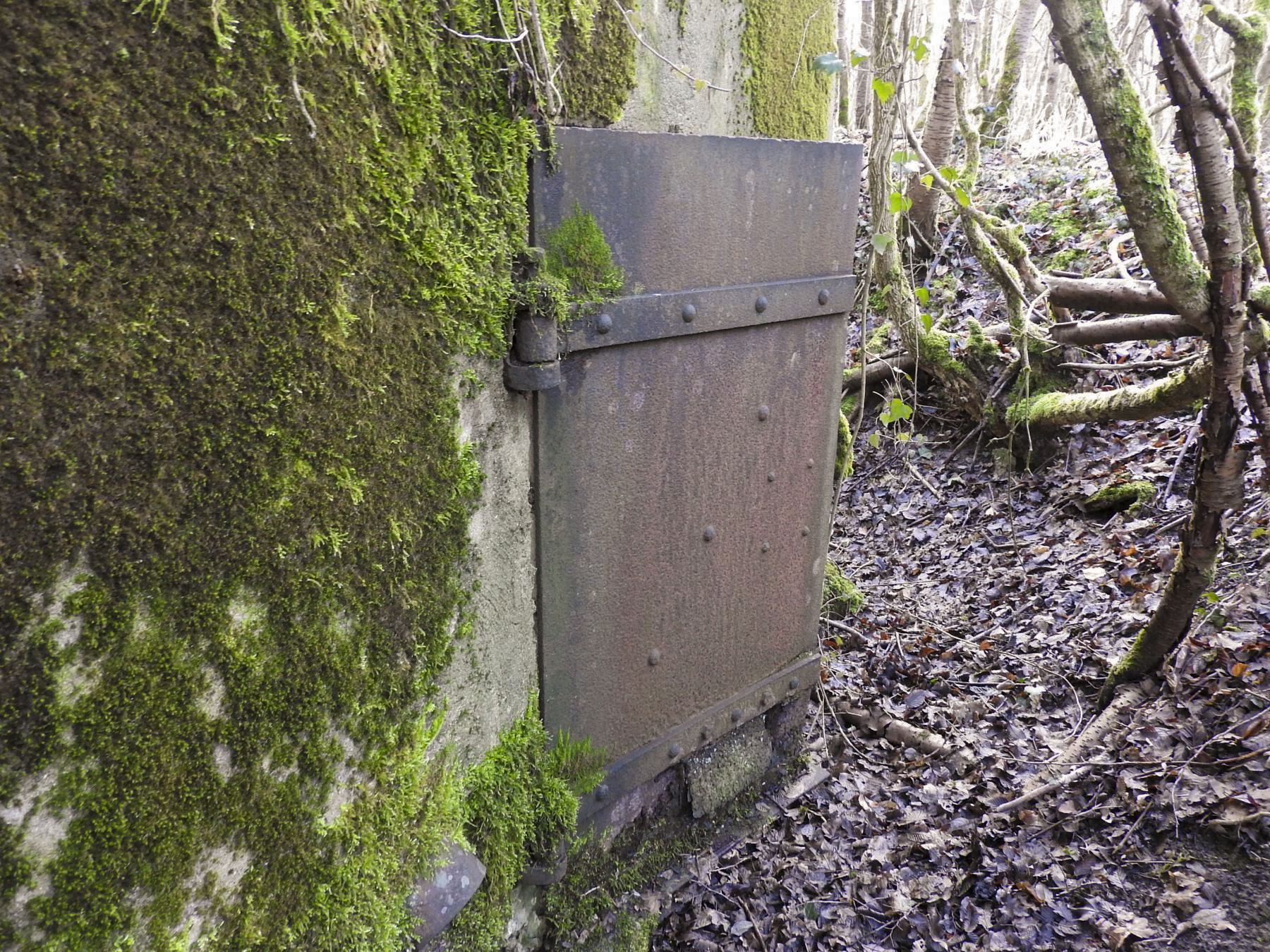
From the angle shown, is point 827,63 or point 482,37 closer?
point 482,37

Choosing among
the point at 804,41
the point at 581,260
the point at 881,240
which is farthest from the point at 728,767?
the point at 804,41

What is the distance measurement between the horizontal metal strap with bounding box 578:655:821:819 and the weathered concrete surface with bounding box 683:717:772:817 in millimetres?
76

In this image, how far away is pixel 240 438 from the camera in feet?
4.04

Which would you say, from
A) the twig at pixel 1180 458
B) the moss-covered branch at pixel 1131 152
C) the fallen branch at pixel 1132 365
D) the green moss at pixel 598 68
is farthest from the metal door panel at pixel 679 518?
the fallen branch at pixel 1132 365

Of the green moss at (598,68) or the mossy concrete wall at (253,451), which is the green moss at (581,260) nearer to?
the mossy concrete wall at (253,451)

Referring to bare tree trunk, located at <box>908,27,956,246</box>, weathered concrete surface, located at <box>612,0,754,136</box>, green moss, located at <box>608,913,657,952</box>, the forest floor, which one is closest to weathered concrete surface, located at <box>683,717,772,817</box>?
the forest floor

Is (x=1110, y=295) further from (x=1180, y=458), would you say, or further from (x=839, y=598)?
(x=839, y=598)

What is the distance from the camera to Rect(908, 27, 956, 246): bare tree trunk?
281 inches

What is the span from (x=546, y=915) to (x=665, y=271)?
175 cm

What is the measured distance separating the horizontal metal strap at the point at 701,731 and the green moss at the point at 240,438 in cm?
66

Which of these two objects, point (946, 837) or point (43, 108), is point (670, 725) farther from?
point (43, 108)

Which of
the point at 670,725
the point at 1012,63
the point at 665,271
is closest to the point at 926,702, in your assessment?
the point at 670,725

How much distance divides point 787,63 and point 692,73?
42 centimetres

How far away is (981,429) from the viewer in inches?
231
